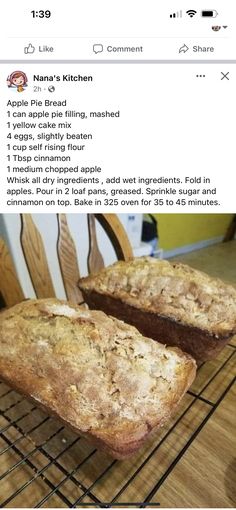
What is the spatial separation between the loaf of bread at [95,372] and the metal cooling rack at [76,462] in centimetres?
6

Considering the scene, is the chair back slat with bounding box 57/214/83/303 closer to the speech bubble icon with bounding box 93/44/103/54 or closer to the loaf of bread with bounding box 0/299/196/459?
the loaf of bread with bounding box 0/299/196/459

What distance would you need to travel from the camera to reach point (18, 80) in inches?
30.0

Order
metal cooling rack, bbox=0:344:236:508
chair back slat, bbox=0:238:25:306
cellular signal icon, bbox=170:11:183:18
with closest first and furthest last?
metal cooling rack, bbox=0:344:236:508
cellular signal icon, bbox=170:11:183:18
chair back slat, bbox=0:238:25:306

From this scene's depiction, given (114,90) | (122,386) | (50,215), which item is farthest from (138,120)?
(50,215)

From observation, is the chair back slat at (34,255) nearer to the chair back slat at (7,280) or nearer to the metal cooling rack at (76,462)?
the chair back slat at (7,280)

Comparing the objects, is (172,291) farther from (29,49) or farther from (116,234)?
(29,49)

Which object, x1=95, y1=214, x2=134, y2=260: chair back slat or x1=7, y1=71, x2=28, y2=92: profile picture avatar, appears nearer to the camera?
x1=7, y1=71, x2=28, y2=92: profile picture avatar

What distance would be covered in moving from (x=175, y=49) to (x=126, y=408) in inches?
29.0

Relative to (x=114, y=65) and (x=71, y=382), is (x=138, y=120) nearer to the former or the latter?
(x=114, y=65)

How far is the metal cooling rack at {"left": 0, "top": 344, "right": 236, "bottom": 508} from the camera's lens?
0.49m

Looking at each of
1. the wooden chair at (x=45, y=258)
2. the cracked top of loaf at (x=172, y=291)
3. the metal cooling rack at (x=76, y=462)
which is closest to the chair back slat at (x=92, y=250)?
the wooden chair at (x=45, y=258)

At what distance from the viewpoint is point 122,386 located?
1.76 ft

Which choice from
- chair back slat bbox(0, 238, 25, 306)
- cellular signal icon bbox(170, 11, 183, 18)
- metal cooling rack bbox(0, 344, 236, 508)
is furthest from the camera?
chair back slat bbox(0, 238, 25, 306)

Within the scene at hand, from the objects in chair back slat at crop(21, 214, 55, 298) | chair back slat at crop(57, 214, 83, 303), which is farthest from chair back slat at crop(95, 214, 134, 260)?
chair back slat at crop(21, 214, 55, 298)
